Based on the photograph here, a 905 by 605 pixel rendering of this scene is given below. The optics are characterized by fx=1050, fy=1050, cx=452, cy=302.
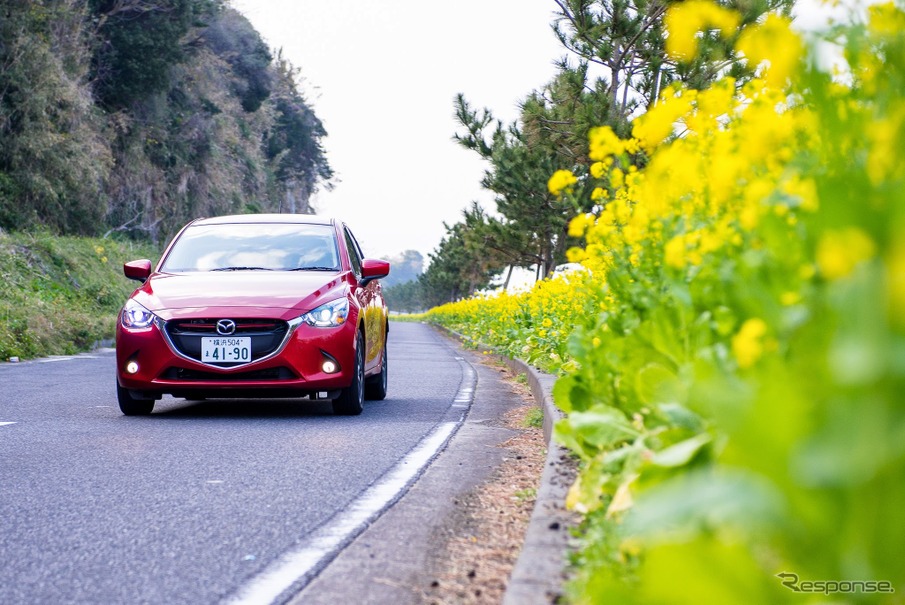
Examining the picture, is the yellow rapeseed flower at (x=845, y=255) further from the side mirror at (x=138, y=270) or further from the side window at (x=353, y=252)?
the side window at (x=353, y=252)

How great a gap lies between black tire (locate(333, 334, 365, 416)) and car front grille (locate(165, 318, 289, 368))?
0.69 m

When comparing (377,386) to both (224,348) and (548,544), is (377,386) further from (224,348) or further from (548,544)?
(548,544)

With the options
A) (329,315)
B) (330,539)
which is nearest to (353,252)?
(329,315)

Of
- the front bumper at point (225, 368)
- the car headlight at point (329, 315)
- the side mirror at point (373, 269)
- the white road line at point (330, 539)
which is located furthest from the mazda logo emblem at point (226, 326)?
the white road line at point (330, 539)

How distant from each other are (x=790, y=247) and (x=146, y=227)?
34666 millimetres

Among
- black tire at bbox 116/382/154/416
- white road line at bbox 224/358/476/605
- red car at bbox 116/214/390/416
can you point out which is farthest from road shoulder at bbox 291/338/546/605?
black tire at bbox 116/382/154/416

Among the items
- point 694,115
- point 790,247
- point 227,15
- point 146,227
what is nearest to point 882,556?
point 790,247

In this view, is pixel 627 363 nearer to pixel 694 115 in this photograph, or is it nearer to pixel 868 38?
pixel 694 115

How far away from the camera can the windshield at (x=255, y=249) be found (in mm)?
8625

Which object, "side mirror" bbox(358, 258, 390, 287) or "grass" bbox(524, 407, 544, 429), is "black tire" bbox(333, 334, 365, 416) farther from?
"grass" bbox(524, 407, 544, 429)

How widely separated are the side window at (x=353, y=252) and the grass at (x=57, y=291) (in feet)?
21.4

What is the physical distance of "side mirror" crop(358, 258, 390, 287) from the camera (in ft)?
28.3

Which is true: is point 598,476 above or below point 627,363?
below

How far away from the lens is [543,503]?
150 inches
